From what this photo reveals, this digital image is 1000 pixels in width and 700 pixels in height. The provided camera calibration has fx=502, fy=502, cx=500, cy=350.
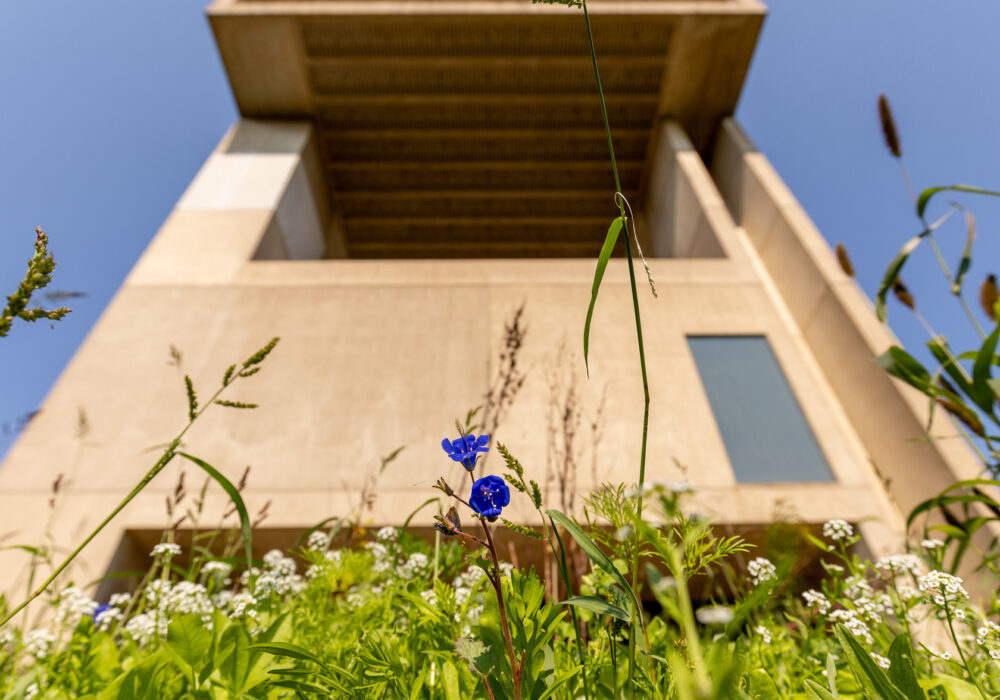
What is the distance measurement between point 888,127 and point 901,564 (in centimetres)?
194

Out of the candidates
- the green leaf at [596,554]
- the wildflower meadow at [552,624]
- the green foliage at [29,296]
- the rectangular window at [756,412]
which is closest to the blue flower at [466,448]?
the wildflower meadow at [552,624]

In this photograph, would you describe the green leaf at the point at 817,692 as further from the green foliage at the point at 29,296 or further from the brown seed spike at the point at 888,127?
the brown seed spike at the point at 888,127

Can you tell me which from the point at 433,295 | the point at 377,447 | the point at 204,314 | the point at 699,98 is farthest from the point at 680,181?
the point at 204,314

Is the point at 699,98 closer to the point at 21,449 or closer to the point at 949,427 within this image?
the point at 949,427

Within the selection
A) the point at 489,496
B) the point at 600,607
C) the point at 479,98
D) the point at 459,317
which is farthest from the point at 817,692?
the point at 479,98

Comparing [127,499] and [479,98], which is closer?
[127,499]

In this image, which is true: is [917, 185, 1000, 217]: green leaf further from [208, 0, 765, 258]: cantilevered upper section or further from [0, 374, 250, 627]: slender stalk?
[208, 0, 765, 258]: cantilevered upper section

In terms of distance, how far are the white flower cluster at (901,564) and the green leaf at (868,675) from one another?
0.63 meters

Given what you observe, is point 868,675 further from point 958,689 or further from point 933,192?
point 933,192

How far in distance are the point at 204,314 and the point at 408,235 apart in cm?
535

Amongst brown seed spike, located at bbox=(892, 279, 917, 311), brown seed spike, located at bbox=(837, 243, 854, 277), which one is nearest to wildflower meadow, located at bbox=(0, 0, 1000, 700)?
brown seed spike, located at bbox=(892, 279, 917, 311)

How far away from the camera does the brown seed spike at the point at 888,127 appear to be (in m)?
2.15

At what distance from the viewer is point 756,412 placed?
4.12 metres

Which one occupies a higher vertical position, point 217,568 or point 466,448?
point 217,568
